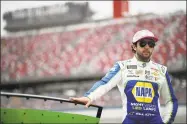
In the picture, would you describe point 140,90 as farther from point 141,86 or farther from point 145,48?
point 145,48

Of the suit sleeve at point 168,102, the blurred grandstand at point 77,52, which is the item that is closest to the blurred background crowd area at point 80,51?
the blurred grandstand at point 77,52

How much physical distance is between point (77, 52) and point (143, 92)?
18.8 meters

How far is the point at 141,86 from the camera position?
1.83 metres

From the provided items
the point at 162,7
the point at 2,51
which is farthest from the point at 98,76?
the point at 2,51

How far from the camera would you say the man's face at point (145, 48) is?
5.94 feet

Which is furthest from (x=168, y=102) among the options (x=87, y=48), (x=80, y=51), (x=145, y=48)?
(x=80, y=51)

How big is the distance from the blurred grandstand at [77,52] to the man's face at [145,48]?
50.3 feet

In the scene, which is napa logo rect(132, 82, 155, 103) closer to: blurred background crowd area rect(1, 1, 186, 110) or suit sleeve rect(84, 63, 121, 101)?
suit sleeve rect(84, 63, 121, 101)

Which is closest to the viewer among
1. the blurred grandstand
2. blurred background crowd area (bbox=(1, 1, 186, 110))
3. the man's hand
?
the man's hand

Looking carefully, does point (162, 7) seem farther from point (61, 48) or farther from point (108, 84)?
point (108, 84)

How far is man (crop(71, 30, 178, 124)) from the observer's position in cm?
182

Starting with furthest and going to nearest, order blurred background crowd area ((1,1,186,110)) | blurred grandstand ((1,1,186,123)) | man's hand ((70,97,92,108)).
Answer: blurred grandstand ((1,1,186,123)) < blurred background crowd area ((1,1,186,110)) < man's hand ((70,97,92,108))

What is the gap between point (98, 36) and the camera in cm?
2006

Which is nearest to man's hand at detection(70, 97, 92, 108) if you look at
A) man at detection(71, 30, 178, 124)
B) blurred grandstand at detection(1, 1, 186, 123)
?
man at detection(71, 30, 178, 124)
